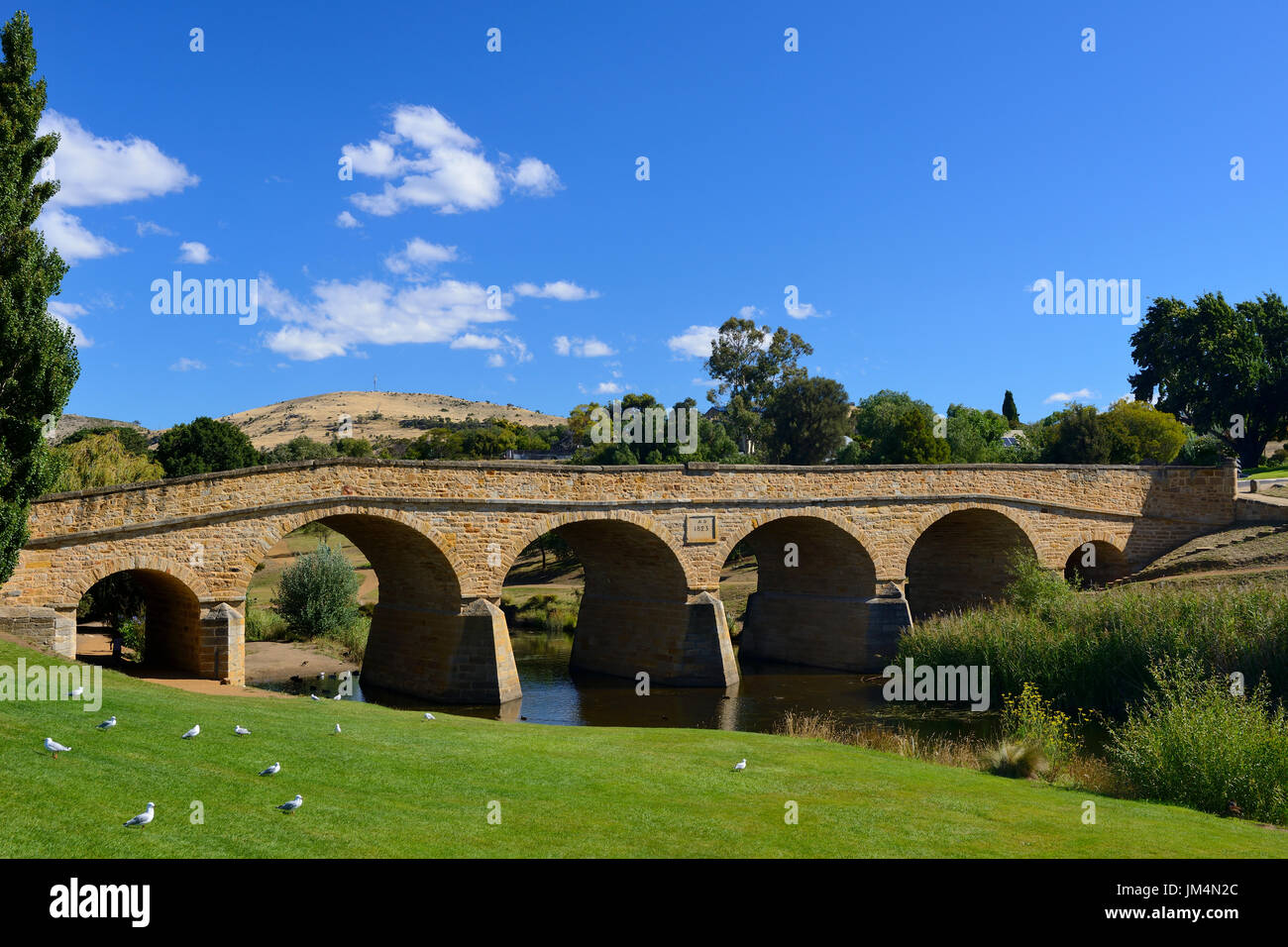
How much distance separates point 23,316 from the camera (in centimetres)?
1491

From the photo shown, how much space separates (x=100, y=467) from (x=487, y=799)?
26.7m

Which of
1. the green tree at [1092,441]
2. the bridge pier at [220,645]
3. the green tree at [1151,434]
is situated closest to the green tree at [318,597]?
the bridge pier at [220,645]

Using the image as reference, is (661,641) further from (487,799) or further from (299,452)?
(299,452)

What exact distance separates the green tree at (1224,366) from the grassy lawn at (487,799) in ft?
171

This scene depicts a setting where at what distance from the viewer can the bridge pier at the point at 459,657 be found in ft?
75.0

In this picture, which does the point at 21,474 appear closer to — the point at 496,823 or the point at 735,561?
the point at 496,823

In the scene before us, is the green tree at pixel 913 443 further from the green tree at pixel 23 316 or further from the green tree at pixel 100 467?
the green tree at pixel 23 316

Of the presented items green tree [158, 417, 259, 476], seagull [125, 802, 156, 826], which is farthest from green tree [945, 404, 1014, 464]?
seagull [125, 802, 156, 826]

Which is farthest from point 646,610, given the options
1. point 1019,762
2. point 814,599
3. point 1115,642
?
point 1019,762

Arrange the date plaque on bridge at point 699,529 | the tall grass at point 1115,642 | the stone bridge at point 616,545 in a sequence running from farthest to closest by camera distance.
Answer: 1. the date plaque on bridge at point 699,529
2. the tall grass at point 1115,642
3. the stone bridge at point 616,545

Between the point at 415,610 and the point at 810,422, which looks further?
the point at 810,422

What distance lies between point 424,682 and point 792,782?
14.5 meters

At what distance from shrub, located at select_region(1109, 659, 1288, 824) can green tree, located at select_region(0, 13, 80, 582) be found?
17575 mm

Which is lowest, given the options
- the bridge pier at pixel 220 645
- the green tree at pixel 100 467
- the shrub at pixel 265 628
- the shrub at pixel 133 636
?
the shrub at pixel 265 628
